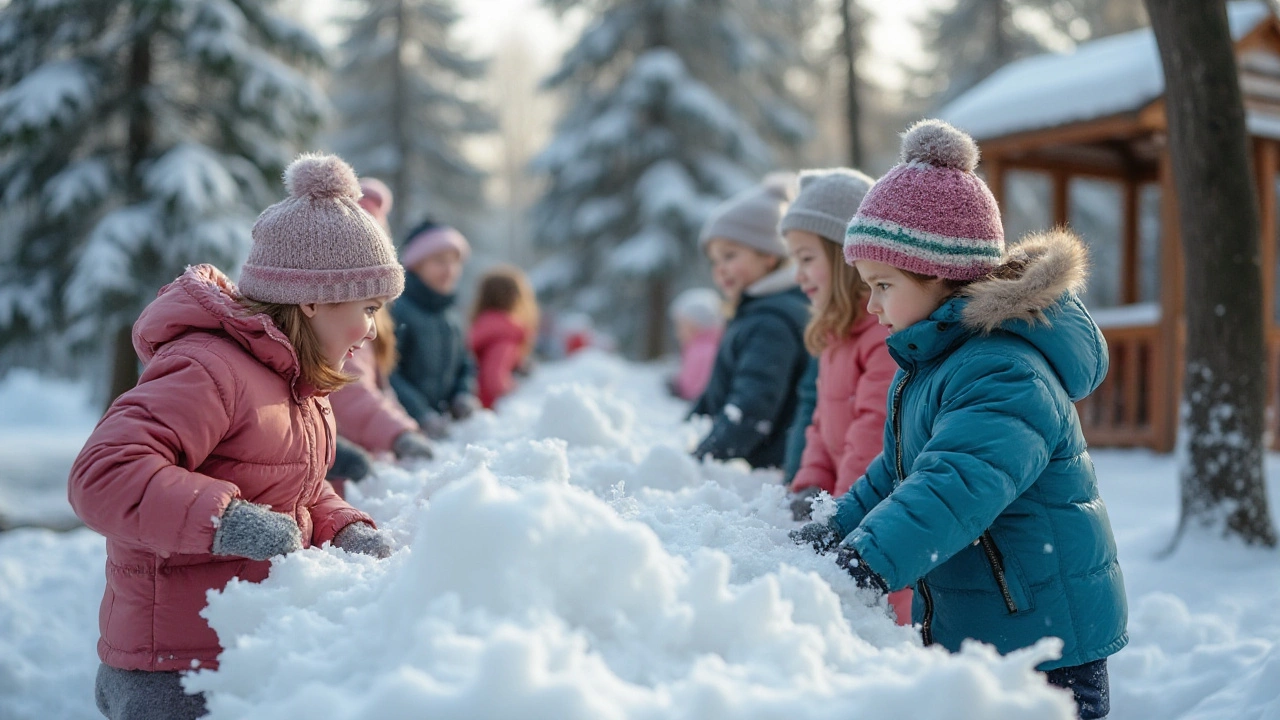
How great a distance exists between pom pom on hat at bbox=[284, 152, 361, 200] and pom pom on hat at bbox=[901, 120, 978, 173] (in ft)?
4.97

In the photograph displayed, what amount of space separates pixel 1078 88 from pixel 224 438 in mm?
9502

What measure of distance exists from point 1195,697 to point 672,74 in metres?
17.7

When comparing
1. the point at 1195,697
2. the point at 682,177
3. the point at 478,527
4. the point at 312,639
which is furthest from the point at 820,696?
the point at 682,177

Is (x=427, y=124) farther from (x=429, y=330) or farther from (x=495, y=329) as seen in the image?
(x=429, y=330)

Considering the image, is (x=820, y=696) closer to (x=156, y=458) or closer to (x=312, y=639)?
(x=312, y=639)

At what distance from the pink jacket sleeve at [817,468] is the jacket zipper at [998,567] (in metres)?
1.06

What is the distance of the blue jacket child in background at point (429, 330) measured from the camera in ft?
19.6

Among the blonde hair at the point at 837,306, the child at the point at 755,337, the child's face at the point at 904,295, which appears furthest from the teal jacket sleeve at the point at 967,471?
the child at the point at 755,337

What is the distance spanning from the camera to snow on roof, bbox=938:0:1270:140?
927 centimetres

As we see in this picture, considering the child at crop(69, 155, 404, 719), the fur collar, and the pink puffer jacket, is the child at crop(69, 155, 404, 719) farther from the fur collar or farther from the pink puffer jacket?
the fur collar

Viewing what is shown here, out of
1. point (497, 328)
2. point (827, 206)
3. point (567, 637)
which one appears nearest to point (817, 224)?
point (827, 206)

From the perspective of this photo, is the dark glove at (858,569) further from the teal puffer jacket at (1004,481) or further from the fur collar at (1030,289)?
the fur collar at (1030,289)

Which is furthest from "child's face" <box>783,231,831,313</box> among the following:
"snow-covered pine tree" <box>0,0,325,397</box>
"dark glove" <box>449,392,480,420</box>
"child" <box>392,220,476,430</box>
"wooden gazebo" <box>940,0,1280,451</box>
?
"snow-covered pine tree" <box>0,0,325,397</box>

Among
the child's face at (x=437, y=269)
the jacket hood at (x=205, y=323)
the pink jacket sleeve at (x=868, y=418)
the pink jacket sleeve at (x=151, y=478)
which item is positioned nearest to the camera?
the pink jacket sleeve at (x=151, y=478)
